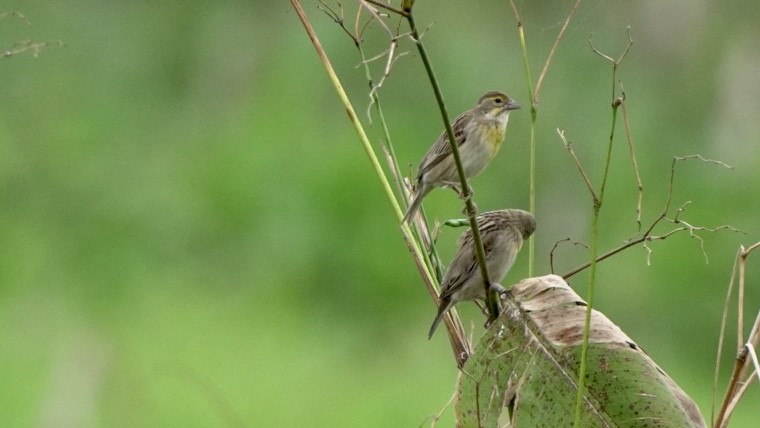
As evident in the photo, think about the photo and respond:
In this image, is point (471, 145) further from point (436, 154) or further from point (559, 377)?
point (559, 377)

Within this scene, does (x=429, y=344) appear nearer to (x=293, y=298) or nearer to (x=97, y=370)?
(x=293, y=298)

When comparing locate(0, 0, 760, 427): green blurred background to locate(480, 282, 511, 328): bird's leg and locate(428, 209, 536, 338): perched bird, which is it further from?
locate(480, 282, 511, 328): bird's leg

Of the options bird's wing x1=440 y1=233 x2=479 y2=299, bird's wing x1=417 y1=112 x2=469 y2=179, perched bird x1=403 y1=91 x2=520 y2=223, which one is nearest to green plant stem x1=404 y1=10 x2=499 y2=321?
bird's wing x1=440 y1=233 x2=479 y2=299

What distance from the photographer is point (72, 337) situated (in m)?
6.11

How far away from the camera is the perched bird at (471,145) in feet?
9.12

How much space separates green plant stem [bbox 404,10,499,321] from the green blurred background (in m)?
3.71

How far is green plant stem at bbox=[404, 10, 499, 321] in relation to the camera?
143 cm

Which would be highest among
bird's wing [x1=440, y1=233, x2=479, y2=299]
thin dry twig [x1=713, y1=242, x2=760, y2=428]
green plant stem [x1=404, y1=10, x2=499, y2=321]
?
green plant stem [x1=404, y1=10, x2=499, y2=321]

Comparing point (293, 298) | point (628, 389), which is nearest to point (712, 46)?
point (293, 298)

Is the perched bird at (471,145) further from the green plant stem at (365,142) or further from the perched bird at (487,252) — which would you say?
the green plant stem at (365,142)

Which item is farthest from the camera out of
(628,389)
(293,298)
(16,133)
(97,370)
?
(16,133)

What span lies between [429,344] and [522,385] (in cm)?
477

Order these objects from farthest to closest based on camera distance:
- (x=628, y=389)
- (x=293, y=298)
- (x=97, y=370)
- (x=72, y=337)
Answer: (x=293, y=298)
(x=72, y=337)
(x=97, y=370)
(x=628, y=389)

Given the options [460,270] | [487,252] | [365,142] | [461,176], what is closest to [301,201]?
[487,252]
